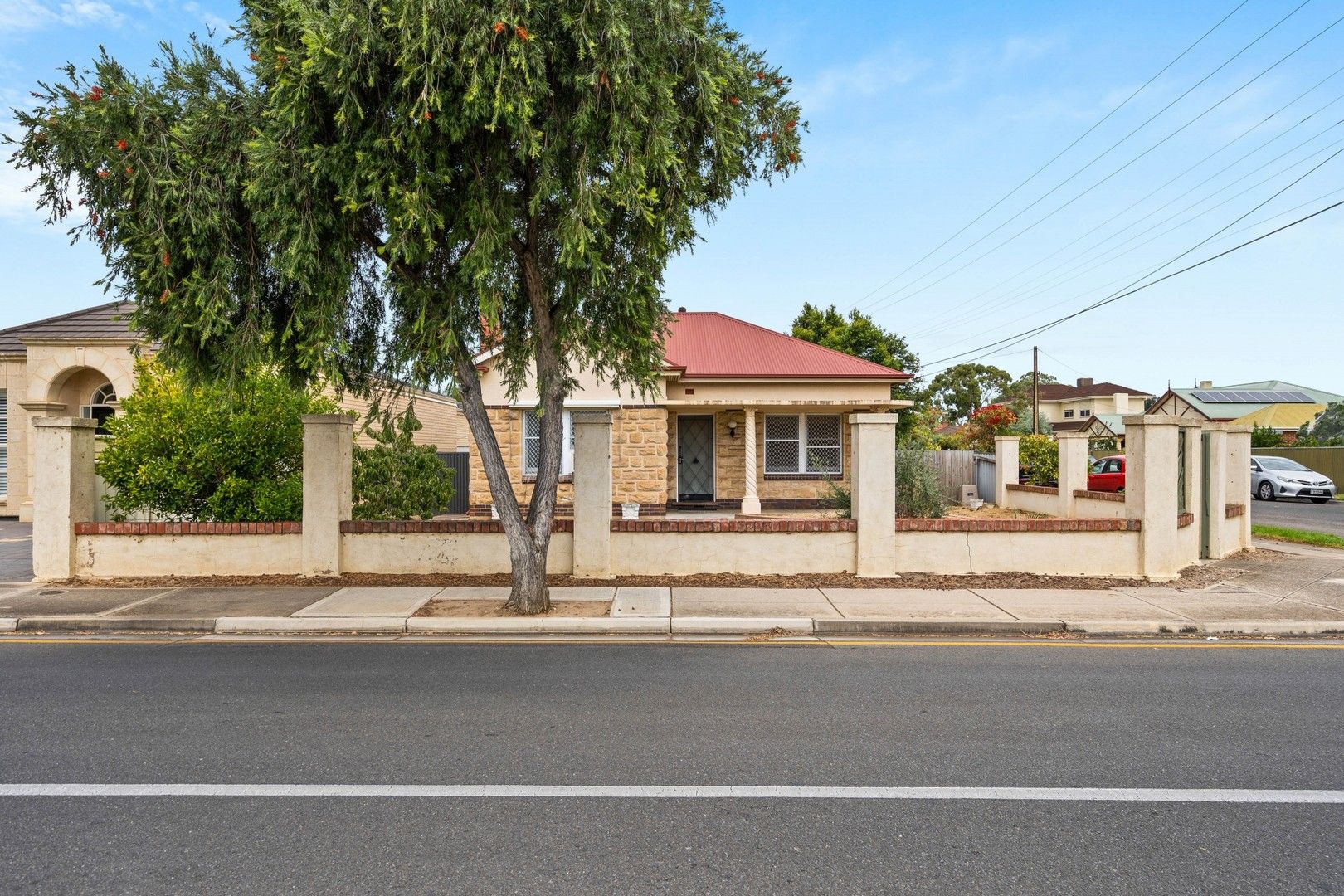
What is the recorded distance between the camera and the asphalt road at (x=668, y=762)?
3.52m

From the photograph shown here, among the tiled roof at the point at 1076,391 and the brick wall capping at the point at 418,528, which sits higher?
the tiled roof at the point at 1076,391

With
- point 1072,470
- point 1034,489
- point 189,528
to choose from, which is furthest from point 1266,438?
point 189,528

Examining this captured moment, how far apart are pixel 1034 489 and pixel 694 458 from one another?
867cm

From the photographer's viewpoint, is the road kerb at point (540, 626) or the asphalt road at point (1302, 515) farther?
the asphalt road at point (1302, 515)

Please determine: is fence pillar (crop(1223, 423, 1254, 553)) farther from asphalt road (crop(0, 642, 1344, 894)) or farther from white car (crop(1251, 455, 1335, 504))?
white car (crop(1251, 455, 1335, 504))

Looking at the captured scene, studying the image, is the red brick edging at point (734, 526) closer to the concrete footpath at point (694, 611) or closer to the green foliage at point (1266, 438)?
the concrete footpath at point (694, 611)

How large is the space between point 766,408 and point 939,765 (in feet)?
54.6

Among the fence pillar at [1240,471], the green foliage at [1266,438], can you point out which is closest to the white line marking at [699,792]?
the fence pillar at [1240,471]

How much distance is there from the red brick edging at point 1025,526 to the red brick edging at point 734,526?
0.89 meters

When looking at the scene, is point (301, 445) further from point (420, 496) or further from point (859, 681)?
point (859, 681)

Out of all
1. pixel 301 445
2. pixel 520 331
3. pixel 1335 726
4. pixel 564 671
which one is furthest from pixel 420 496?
pixel 1335 726

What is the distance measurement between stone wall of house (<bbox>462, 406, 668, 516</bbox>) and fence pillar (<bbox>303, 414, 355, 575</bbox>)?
8.45 m

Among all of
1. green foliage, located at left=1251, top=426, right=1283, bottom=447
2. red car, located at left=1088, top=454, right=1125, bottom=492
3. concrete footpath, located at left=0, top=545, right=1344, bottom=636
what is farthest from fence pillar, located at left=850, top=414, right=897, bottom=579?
green foliage, located at left=1251, top=426, right=1283, bottom=447

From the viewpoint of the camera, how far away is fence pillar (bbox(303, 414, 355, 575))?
1067cm
